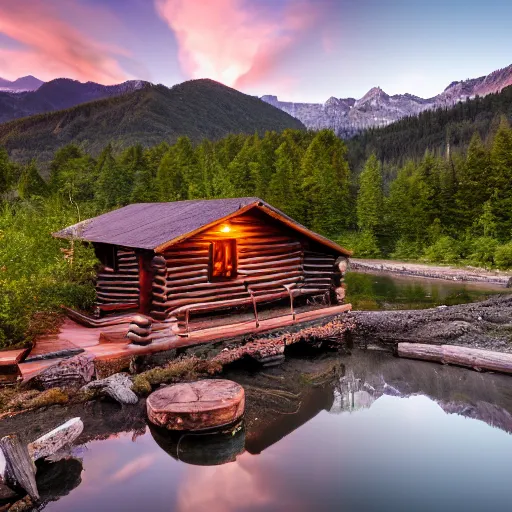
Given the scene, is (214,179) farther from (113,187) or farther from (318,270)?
(318,270)

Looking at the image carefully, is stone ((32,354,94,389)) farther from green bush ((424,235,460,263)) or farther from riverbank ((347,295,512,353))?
green bush ((424,235,460,263))

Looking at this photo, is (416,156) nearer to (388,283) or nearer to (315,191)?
(315,191)

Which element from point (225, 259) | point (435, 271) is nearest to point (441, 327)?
point (225, 259)

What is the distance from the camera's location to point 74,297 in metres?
13.2

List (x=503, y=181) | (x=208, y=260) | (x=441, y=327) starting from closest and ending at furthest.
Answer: (x=208, y=260), (x=441, y=327), (x=503, y=181)

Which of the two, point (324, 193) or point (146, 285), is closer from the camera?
point (146, 285)

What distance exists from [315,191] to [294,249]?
34.7m

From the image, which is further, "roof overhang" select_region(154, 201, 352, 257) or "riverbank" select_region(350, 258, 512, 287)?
"riverbank" select_region(350, 258, 512, 287)

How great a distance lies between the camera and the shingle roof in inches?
437

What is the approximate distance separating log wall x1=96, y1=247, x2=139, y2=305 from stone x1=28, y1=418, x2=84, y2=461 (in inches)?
258

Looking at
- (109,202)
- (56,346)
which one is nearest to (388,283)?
(56,346)

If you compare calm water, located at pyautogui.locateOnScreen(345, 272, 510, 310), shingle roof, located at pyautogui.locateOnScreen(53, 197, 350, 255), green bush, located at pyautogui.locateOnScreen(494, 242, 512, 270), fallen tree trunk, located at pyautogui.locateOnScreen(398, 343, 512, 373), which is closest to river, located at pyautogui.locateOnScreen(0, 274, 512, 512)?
fallen tree trunk, located at pyautogui.locateOnScreen(398, 343, 512, 373)

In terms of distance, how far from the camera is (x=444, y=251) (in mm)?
39594

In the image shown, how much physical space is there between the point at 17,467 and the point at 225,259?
769 centimetres
